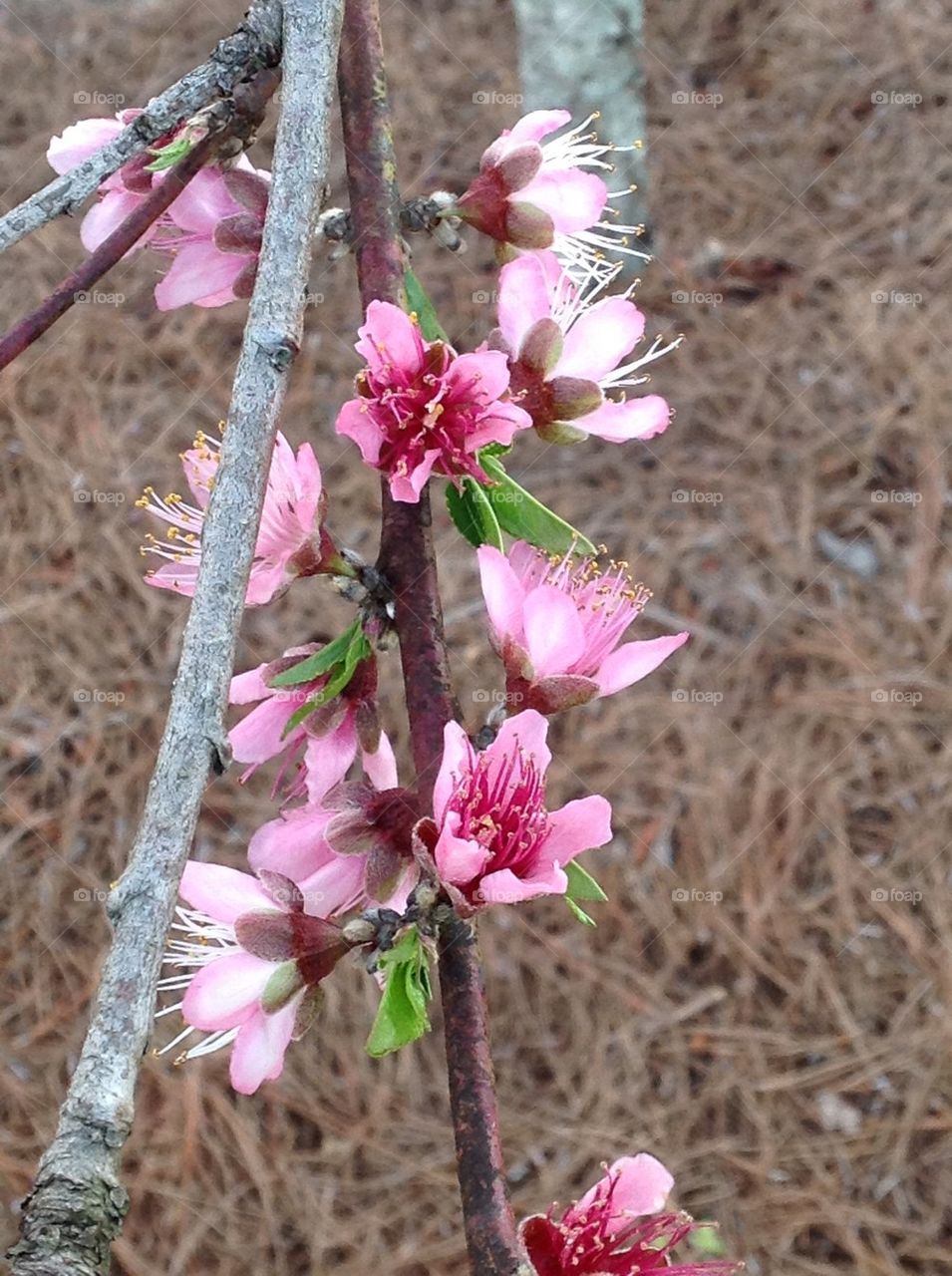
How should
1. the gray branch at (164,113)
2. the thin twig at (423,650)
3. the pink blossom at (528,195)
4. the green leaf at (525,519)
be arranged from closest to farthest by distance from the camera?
the thin twig at (423,650) → the gray branch at (164,113) → the green leaf at (525,519) → the pink blossom at (528,195)

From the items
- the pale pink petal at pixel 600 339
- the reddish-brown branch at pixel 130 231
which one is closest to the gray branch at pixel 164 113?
the reddish-brown branch at pixel 130 231

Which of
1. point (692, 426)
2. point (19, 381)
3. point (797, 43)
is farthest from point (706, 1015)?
point (797, 43)

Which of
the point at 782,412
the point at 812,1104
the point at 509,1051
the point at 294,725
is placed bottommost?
the point at 812,1104

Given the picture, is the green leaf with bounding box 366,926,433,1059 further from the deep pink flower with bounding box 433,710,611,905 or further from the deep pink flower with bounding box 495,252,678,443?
the deep pink flower with bounding box 495,252,678,443

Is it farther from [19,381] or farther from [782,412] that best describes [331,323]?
[782,412]

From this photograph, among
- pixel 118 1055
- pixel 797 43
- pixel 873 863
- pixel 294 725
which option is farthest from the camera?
pixel 797 43

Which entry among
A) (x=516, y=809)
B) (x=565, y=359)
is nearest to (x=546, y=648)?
(x=516, y=809)

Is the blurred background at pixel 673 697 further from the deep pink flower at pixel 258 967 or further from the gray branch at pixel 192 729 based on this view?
the gray branch at pixel 192 729
